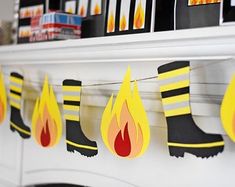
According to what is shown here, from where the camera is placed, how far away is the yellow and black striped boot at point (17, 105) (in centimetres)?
151

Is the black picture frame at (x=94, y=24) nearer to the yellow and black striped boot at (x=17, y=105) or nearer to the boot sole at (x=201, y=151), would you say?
the yellow and black striped boot at (x=17, y=105)

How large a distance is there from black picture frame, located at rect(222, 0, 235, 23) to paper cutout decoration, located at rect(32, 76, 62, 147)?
65 centimetres

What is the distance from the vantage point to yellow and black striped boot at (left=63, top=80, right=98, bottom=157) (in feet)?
3.95

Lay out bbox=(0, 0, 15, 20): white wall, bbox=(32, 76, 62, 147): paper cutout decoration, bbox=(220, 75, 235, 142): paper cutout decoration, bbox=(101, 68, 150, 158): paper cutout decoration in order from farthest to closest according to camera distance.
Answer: bbox=(0, 0, 15, 20): white wall < bbox=(32, 76, 62, 147): paper cutout decoration < bbox=(101, 68, 150, 158): paper cutout decoration < bbox=(220, 75, 235, 142): paper cutout decoration

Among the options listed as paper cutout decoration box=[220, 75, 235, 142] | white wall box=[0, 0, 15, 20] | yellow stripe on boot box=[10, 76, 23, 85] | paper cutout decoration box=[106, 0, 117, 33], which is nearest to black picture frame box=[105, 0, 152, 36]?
paper cutout decoration box=[106, 0, 117, 33]

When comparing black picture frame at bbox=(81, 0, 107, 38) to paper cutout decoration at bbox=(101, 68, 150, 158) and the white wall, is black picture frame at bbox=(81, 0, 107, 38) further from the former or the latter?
the white wall

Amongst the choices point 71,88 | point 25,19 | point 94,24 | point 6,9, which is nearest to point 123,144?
point 71,88

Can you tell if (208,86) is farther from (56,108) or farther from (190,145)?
(56,108)

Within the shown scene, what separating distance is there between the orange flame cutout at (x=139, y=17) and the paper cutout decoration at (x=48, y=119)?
38cm

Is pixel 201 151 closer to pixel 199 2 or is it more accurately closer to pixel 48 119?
pixel 199 2

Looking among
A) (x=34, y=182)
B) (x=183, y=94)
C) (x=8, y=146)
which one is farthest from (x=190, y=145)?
(x=8, y=146)

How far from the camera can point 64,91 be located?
126cm

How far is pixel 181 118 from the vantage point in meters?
0.94

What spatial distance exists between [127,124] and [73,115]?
0.82ft
